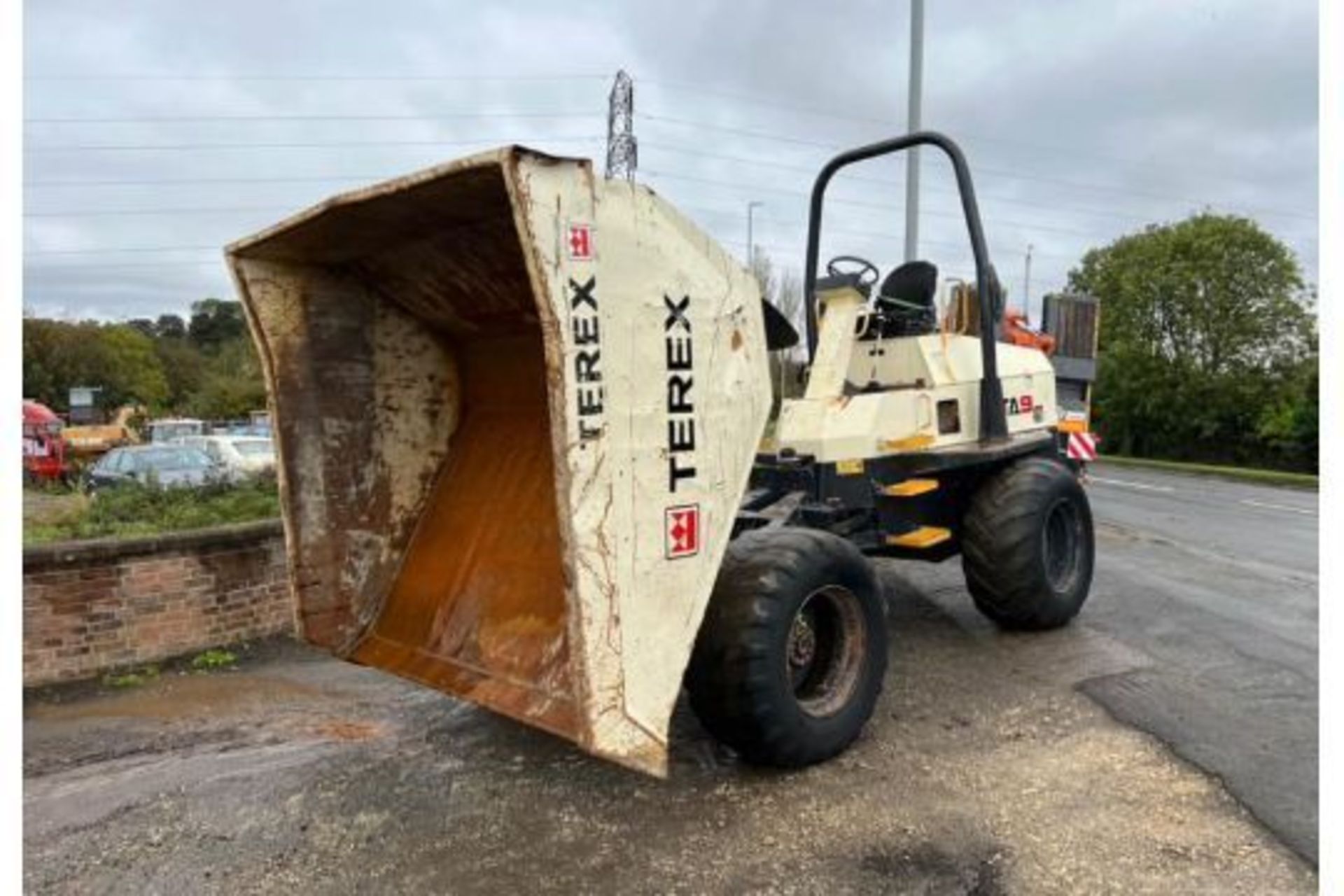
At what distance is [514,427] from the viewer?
4.59m

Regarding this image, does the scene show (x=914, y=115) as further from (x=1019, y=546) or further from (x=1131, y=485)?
(x=1131, y=485)

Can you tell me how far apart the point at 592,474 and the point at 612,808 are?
1485mm

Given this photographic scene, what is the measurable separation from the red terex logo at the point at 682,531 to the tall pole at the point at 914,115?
853cm

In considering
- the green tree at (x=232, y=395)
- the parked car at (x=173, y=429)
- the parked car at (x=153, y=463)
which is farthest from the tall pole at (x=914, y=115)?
the green tree at (x=232, y=395)

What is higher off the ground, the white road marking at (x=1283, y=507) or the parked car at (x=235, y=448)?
the parked car at (x=235, y=448)

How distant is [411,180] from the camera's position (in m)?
3.37

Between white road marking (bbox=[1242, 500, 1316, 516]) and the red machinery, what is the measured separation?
19.3 m

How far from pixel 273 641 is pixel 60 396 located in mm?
55553

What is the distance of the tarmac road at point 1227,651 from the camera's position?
4141 mm

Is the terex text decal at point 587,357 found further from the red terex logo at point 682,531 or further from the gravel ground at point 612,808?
the gravel ground at point 612,808

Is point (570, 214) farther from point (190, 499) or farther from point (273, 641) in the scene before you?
point (190, 499)

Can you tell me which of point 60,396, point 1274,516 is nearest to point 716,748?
point 1274,516

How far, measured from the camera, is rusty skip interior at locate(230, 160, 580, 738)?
4012 mm

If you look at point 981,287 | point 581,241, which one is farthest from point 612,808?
point 981,287
